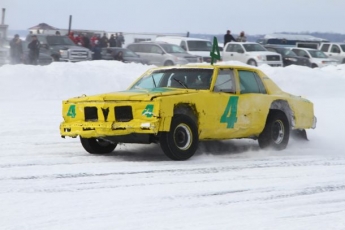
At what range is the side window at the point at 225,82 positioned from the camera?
1134 centimetres

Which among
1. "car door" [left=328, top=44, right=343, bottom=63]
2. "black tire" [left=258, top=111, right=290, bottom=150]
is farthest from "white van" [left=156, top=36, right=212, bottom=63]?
"black tire" [left=258, top=111, right=290, bottom=150]

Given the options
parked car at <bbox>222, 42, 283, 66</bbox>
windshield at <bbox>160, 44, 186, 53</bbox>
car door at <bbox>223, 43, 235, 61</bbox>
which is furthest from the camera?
car door at <bbox>223, 43, 235, 61</bbox>

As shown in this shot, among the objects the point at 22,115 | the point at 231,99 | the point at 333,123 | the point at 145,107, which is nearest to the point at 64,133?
the point at 145,107

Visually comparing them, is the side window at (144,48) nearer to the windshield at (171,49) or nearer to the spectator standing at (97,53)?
the windshield at (171,49)

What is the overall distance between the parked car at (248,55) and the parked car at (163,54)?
8.02 feet

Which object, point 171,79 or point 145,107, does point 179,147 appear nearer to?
point 145,107

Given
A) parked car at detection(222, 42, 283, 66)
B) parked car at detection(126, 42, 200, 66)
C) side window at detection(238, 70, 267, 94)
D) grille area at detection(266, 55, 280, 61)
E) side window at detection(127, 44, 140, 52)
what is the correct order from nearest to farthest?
side window at detection(238, 70, 267, 94), parked car at detection(126, 42, 200, 66), side window at detection(127, 44, 140, 52), parked car at detection(222, 42, 283, 66), grille area at detection(266, 55, 280, 61)

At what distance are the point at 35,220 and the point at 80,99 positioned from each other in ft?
14.0

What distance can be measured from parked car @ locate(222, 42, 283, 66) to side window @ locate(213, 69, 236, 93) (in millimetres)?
25414

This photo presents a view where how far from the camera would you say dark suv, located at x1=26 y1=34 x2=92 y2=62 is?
32.5m

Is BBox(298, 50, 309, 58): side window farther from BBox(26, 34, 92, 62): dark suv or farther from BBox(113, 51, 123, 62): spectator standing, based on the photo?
BBox(26, 34, 92, 62): dark suv

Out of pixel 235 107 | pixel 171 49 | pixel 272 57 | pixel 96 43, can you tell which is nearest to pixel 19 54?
pixel 96 43

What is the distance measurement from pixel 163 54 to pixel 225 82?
23.4 metres

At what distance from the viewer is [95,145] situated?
438 inches
